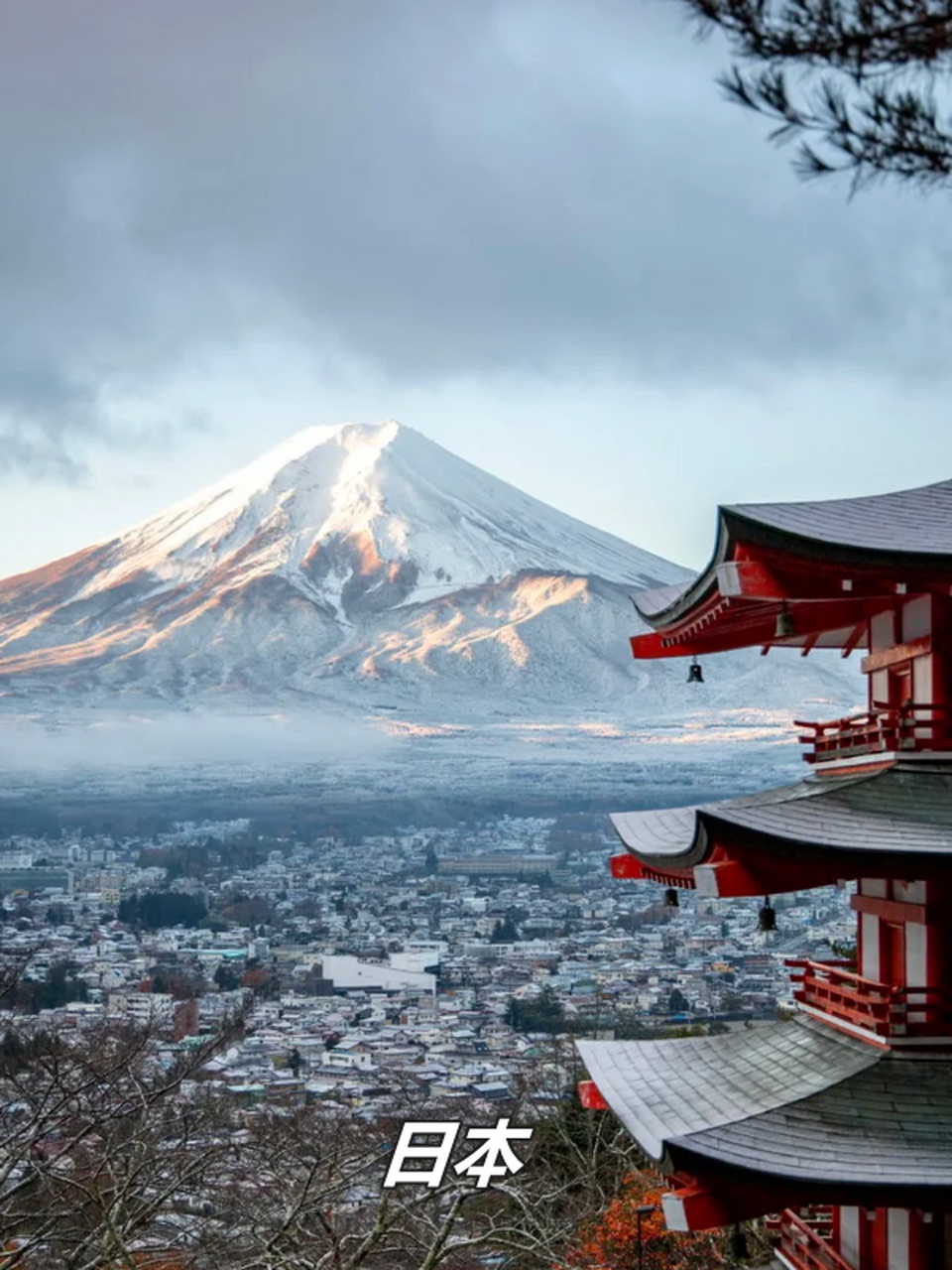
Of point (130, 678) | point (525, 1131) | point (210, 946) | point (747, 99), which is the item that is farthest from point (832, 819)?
point (130, 678)

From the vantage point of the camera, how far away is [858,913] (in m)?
8.72

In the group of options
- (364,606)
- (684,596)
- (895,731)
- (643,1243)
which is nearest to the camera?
(895,731)

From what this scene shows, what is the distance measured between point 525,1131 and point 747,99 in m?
11.4

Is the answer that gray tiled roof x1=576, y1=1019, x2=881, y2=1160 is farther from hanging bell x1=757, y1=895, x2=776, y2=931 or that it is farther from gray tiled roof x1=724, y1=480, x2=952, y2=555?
gray tiled roof x1=724, y1=480, x2=952, y2=555

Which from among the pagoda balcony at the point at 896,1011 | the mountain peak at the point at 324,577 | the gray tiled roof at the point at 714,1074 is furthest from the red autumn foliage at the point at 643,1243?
the mountain peak at the point at 324,577

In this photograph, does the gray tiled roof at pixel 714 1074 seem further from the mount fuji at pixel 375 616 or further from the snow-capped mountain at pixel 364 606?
the snow-capped mountain at pixel 364 606

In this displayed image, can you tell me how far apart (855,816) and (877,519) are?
1.45 metres

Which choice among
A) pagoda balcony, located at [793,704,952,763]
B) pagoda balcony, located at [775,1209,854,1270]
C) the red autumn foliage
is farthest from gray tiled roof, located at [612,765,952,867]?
the red autumn foliage

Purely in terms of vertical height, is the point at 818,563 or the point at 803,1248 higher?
the point at 818,563

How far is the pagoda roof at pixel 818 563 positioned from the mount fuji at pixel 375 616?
83.9 m

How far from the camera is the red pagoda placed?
7305 mm

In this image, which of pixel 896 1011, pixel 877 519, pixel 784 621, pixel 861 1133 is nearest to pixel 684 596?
pixel 784 621

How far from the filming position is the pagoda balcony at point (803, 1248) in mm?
8375

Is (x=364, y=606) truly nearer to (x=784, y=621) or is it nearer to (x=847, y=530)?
(x=784, y=621)
